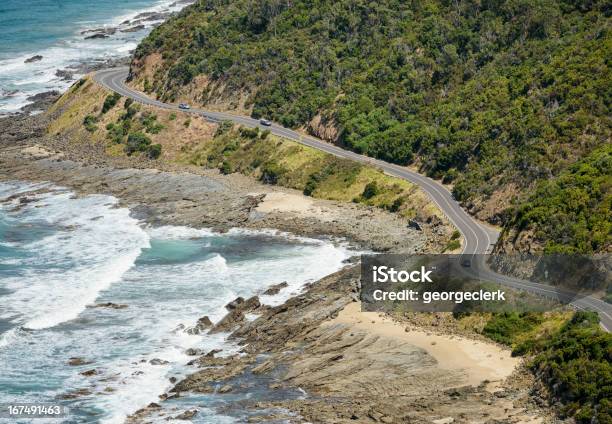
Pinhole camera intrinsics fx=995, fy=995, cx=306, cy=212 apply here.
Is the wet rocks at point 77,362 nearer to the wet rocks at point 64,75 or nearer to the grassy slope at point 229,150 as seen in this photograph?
the grassy slope at point 229,150

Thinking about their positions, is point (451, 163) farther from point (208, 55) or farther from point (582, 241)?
point (208, 55)

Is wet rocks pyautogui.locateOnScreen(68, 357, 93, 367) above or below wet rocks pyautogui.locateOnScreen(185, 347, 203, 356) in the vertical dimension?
above

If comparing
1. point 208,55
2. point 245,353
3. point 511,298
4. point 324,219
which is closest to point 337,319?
point 245,353

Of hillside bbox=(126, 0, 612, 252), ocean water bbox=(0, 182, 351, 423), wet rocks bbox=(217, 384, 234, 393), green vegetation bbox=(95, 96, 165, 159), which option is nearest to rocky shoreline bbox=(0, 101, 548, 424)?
wet rocks bbox=(217, 384, 234, 393)

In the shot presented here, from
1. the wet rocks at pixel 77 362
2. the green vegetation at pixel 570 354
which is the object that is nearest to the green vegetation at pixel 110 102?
the wet rocks at pixel 77 362

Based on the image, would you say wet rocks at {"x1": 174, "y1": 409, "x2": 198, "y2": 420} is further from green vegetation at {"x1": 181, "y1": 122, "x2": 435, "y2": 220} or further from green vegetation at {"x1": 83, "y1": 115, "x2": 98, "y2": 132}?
green vegetation at {"x1": 83, "y1": 115, "x2": 98, "y2": 132}
